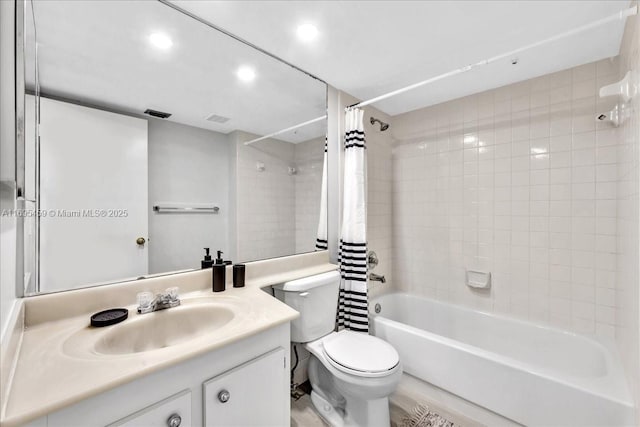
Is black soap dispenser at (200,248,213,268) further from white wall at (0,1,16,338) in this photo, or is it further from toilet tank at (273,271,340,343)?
white wall at (0,1,16,338)

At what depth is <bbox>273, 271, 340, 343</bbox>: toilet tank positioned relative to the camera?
5.12 feet

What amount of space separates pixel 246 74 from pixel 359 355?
1.79 m

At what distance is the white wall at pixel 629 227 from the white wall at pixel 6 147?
208 cm

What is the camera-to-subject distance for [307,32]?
1.44 meters

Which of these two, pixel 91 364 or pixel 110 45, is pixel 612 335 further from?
pixel 110 45

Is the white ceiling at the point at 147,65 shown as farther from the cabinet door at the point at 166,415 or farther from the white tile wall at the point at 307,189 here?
the cabinet door at the point at 166,415

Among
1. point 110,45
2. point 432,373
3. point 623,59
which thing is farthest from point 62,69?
point 623,59

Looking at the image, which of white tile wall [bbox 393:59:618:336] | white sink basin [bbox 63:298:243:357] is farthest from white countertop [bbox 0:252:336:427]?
white tile wall [bbox 393:59:618:336]

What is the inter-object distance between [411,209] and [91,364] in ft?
8.10

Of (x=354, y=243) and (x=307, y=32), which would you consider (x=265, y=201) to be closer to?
(x=354, y=243)

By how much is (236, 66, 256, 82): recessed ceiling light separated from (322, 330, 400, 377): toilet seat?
169 cm

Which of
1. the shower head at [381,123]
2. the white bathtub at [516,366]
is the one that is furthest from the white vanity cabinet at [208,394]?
the shower head at [381,123]

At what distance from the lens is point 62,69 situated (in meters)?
1.07

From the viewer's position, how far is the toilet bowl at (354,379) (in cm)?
136
